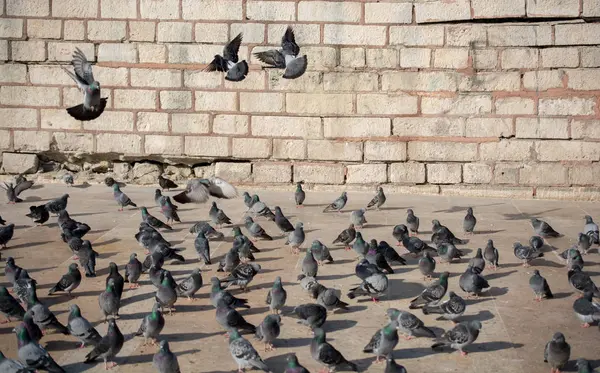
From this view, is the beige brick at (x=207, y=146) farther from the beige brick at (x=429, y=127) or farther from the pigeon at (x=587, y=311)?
the pigeon at (x=587, y=311)

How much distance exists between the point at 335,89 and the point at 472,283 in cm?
633

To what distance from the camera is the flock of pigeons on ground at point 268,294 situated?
6523 millimetres

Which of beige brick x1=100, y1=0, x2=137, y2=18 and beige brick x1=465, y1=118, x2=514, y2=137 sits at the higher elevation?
beige brick x1=100, y1=0, x2=137, y2=18

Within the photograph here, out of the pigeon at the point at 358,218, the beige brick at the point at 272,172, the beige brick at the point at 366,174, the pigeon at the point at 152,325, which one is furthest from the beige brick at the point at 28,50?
the pigeon at the point at 152,325

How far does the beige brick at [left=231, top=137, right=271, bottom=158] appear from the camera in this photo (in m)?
14.2

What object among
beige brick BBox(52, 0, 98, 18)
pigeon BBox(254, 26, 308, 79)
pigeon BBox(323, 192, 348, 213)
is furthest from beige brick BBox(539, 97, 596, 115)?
beige brick BBox(52, 0, 98, 18)

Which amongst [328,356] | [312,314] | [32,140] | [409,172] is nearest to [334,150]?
[409,172]

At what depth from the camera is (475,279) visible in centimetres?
830

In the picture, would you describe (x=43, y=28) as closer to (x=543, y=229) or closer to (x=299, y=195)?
(x=299, y=195)

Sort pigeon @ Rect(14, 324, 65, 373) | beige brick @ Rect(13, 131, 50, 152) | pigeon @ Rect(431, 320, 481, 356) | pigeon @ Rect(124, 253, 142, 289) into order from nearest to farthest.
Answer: pigeon @ Rect(14, 324, 65, 373) < pigeon @ Rect(431, 320, 481, 356) < pigeon @ Rect(124, 253, 142, 289) < beige brick @ Rect(13, 131, 50, 152)

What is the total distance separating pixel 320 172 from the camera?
14227mm

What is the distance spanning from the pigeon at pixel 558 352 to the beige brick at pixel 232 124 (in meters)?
8.38

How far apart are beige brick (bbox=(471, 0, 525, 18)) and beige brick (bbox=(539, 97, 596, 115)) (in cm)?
140

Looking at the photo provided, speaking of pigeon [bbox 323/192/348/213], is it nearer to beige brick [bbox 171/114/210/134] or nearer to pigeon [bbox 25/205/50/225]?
beige brick [bbox 171/114/210/134]
